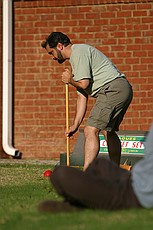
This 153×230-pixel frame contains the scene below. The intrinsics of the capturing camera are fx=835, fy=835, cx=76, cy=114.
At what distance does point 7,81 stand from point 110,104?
4.87 m

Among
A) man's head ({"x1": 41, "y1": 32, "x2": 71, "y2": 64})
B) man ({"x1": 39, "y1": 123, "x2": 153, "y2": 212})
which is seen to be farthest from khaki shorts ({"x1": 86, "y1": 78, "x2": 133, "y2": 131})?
man ({"x1": 39, "y1": 123, "x2": 153, "y2": 212})

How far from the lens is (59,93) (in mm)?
13914

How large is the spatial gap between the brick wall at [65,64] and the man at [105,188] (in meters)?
7.64

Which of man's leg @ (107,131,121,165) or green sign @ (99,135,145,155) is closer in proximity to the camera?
man's leg @ (107,131,121,165)

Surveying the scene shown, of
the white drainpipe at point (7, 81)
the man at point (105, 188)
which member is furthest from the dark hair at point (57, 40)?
the white drainpipe at point (7, 81)

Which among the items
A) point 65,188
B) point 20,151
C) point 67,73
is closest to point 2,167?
point 20,151

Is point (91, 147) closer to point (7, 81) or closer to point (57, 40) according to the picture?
point (57, 40)

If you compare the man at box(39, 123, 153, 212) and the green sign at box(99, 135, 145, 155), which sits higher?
the man at box(39, 123, 153, 212)

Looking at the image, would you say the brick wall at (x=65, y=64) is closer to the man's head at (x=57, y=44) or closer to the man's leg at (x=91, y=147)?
the man's head at (x=57, y=44)

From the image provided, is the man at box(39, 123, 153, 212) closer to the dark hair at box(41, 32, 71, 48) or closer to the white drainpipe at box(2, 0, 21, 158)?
the dark hair at box(41, 32, 71, 48)

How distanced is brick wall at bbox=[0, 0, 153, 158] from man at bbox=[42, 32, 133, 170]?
4.20 meters

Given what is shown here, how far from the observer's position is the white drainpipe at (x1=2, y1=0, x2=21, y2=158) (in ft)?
45.7

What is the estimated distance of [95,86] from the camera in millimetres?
9406

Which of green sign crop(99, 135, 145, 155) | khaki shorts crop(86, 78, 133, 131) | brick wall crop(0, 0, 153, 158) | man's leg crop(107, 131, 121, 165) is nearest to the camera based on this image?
khaki shorts crop(86, 78, 133, 131)
